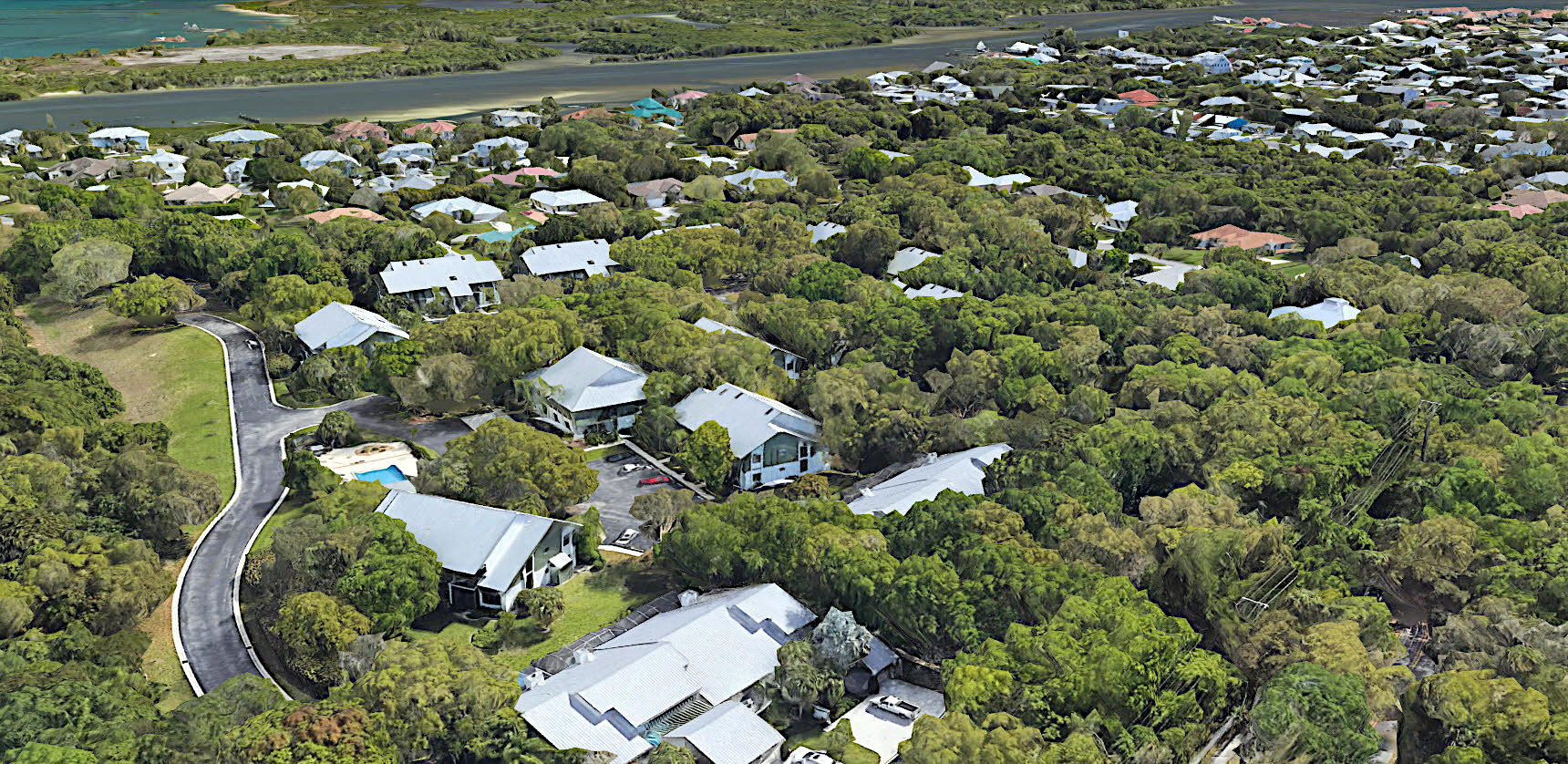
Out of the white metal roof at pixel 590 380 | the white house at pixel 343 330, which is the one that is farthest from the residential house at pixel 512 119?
the white metal roof at pixel 590 380

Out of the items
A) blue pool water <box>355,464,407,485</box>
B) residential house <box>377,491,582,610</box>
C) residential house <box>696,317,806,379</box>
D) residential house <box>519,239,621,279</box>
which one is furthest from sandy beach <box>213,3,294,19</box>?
residential house <box>377,491,582,610</box>

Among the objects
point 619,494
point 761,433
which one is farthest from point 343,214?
point 761,433

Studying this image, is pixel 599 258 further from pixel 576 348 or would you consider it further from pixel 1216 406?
pixel 1216 406

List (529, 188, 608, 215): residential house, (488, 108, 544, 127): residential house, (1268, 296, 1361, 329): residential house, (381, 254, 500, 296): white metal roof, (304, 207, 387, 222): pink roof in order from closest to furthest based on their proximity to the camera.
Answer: (1268, 296, 1361, 329): residential house < (381, 254, 500, 296): white metal roof < (304, 207, 387, 222): pink roof < (529, 188, 608, 215): residential house < (488, 108, 544, 127): residential house

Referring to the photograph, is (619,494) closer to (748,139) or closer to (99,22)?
(748,139)

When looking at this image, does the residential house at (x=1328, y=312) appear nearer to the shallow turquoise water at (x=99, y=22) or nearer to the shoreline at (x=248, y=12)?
the shallow turquoise water at (x=99, y=22)

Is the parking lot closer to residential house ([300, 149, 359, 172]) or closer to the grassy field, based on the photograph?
the grassy field

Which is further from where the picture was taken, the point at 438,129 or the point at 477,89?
the point at 477,89
